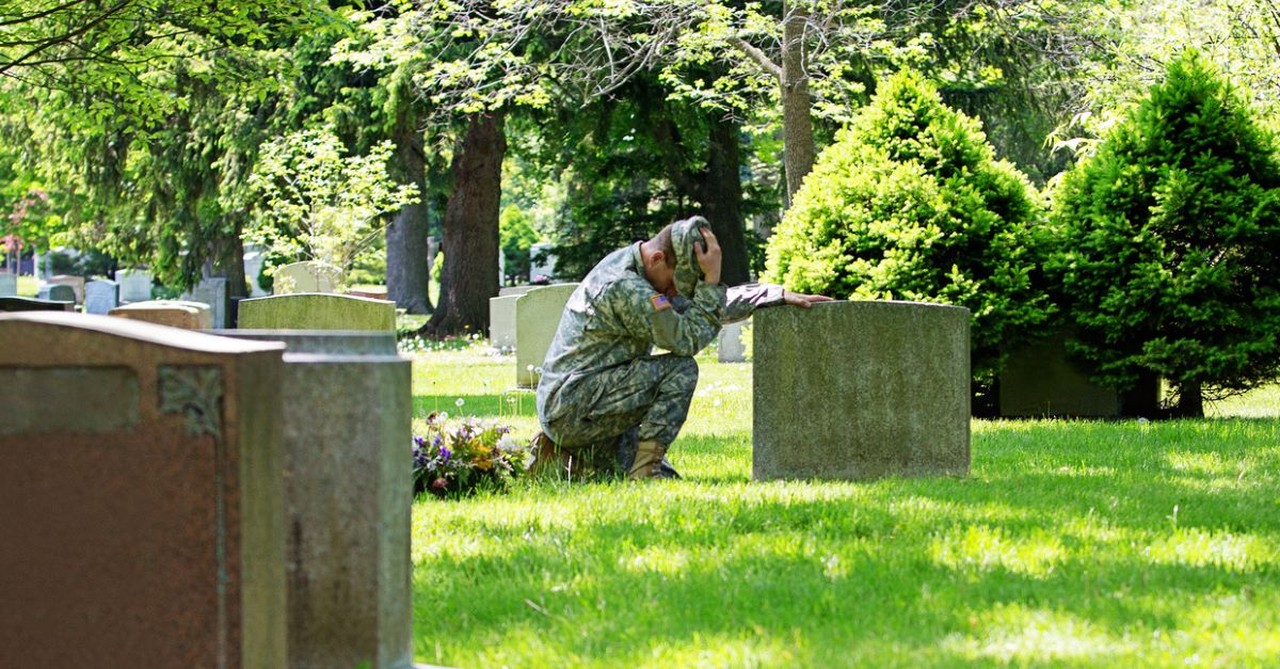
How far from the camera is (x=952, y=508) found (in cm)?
662

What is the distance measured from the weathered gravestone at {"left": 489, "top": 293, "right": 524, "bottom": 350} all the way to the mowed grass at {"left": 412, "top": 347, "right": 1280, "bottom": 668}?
1454 centimetres

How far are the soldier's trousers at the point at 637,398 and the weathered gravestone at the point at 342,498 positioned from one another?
4553 mm

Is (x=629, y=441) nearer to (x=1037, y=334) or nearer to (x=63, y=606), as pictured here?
(x=1037, y=334)

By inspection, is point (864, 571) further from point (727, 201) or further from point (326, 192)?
point (727, 201)

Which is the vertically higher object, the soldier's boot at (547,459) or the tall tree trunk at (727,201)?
the tall tree trunk at (727,201)

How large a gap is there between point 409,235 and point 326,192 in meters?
9.19

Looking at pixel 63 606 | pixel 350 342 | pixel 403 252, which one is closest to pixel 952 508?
pixel 350 342

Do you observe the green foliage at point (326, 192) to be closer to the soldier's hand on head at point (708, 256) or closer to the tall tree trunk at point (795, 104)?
the tall tree trunk at point (795, 104)

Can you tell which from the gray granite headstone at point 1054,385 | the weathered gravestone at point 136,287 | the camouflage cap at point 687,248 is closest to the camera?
the camouflage cap at point 687,248

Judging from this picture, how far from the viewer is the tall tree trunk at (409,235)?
27.3 m

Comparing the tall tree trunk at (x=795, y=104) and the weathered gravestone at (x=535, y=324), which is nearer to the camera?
the weathered gravestone at (x=535, y=324)

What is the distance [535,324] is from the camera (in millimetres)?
16031

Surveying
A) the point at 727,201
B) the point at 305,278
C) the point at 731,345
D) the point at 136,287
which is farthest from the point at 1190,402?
the point at 136,287

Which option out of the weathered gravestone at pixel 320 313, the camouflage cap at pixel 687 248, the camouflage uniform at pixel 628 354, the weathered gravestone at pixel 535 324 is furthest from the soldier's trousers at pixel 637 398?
the weathered gravestone at pixel 535 324
